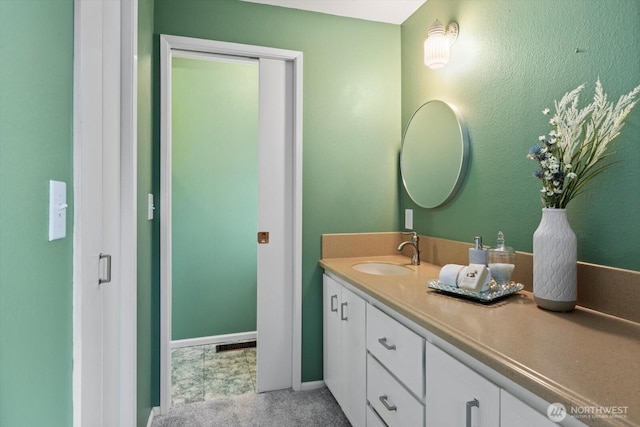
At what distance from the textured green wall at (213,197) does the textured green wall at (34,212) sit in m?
2.27

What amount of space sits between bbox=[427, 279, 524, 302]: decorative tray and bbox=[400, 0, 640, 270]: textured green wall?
0.21 meters

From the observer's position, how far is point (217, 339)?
3031 millimetres

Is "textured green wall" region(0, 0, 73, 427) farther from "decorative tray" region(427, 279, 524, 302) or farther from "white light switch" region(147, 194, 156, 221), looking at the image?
"decorative tray" region(427, 279, 524, 302)

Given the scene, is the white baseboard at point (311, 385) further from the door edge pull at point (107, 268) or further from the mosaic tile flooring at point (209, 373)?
the door edge pull at point (107, 268)

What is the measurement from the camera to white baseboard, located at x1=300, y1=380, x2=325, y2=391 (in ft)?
7.36

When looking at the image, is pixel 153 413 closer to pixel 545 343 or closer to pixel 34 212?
pixel 34 212

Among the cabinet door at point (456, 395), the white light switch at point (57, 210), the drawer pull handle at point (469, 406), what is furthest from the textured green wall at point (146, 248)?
the drawer pull handle at point (469, 406)

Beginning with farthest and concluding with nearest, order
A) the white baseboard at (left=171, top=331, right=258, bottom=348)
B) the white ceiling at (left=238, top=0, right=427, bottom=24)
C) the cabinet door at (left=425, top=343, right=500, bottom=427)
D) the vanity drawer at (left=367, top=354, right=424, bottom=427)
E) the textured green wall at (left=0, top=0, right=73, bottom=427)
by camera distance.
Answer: the white baseboard at (left=171, top=331, right=258, bottom=348) < the white ceiling at (left=238, top=0, right=427, bottom=24) < the vanity drawer at (left=367, top=354, right=424, bottom=427) < the cabinet door at (left=425, top=343, right=500, bottom=427) < the textured green wall at (left=0, top=0, right=73, bottom=427)

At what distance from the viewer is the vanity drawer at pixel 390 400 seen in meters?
1.19

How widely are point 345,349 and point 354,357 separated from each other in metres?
0.13

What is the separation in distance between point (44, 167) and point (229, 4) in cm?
188

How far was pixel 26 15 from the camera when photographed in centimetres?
58

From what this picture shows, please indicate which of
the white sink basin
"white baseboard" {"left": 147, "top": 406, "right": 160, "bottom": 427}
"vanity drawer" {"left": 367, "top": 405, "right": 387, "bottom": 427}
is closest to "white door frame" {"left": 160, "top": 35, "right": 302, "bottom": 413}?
"white baseboard" {"left": 147, "top": 406, "right": 160, "bottom": 427}

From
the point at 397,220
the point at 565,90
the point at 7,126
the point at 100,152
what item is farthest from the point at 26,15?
the point at 397,220
